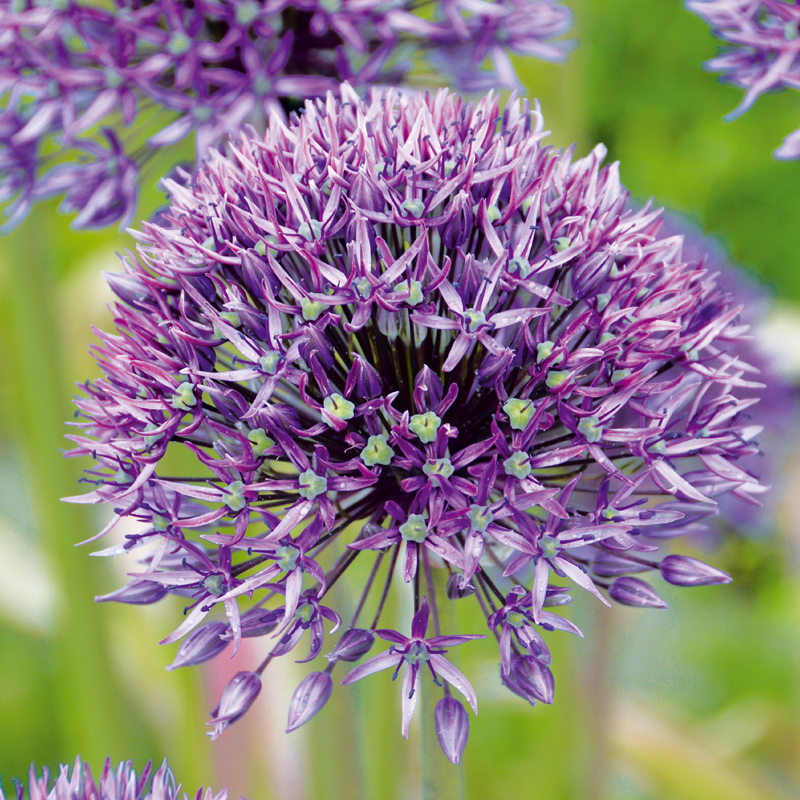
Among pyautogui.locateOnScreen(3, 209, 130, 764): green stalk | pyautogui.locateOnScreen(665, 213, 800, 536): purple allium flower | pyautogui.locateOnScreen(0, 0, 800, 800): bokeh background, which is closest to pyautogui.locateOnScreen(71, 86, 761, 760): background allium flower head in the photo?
pyautogui.locateOnScreen(0, 0, 800, 800): bokeh background

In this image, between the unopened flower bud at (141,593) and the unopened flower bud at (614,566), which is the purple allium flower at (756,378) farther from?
the unopened flower bud at (141,593)

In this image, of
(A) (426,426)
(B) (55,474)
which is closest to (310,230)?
(A) (426,426)

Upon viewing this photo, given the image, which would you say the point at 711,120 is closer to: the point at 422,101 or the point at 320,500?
the point at 422,101

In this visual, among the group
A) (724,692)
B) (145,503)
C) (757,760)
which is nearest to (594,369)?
(145,503)

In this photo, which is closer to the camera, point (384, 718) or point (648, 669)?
point (384, 718)

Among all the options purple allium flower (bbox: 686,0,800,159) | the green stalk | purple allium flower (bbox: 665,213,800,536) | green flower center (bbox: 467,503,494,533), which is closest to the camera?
green flower center (bbox: 467,503,494,533)

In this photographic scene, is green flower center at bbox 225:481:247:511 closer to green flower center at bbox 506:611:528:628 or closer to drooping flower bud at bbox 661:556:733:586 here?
green flower center at bbox 506:611:528:628
